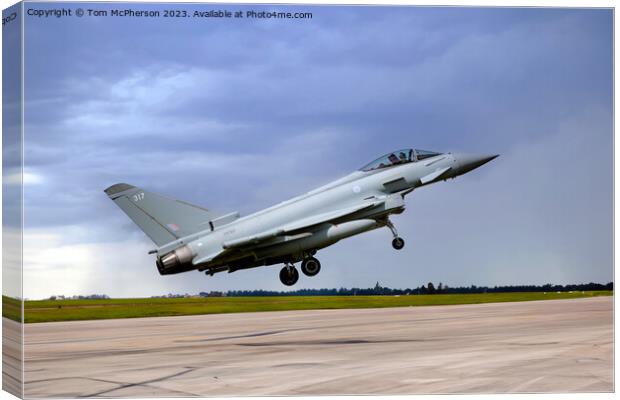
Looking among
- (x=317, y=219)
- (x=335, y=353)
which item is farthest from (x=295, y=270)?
(x=335, y=353)

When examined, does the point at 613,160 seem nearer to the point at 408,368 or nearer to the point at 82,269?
the point at 408,368

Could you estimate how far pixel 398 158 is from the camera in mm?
28812

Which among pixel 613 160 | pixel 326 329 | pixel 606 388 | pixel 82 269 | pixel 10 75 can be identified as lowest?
pixel 606 388

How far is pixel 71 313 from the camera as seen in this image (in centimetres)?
2886

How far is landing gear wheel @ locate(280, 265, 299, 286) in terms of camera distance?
2777 centimetres

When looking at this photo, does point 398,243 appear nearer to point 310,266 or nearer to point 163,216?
point 310,266

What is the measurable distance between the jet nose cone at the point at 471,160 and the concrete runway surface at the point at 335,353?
443cm

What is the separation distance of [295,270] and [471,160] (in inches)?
233

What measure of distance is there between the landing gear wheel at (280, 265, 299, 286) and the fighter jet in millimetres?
28

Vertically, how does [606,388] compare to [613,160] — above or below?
below

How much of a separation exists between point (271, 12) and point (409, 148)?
547 cm

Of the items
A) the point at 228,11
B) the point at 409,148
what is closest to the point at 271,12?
the point at 228,11

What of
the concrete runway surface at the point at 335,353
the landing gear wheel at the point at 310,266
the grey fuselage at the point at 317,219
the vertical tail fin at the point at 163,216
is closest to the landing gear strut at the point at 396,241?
the grey fuselage at the point at 317,219

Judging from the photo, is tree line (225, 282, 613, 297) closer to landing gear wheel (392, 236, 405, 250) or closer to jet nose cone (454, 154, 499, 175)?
landing gear wheel (392, 236, 405, 250)
